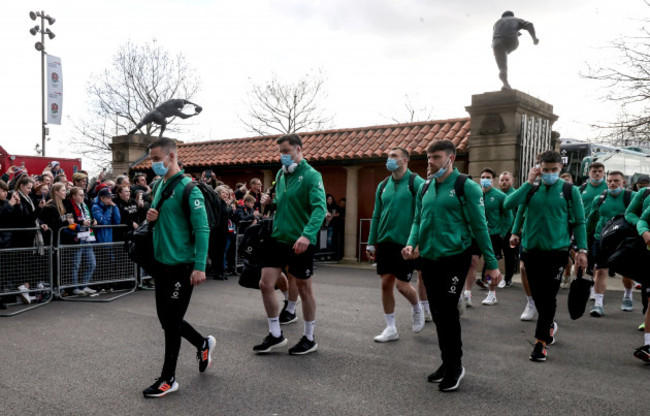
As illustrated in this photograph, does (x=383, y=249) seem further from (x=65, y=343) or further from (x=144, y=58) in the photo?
(x=144, y=58)

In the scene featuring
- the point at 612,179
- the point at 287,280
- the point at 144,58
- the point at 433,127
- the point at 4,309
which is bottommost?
the point at 4,309

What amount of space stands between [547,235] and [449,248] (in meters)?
1.67

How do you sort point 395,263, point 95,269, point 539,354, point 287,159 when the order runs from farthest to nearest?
point 95,269, point 395,263, point 287,159, point 539,354

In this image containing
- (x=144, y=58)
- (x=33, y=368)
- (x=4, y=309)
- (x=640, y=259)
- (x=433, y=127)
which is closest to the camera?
(x=33, y=368)

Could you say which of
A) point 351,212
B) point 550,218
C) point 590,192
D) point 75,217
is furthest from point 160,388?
point 351,212

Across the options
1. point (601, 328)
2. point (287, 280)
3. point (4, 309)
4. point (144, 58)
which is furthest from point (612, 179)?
point (144, 58)

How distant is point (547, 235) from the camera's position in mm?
5238

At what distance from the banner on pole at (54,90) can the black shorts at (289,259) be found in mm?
16853

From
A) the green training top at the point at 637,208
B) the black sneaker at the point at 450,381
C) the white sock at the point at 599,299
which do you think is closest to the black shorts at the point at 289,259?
the black sneaker at the point at 450,381

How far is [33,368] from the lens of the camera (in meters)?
4.69

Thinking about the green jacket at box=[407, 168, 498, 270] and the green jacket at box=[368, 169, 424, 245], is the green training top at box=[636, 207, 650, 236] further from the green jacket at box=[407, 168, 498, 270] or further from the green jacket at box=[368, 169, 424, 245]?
the green jacket at box=[368, 169, 424, 245]

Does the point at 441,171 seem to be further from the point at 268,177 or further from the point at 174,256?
the point at 268,177

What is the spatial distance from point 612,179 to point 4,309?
29.3ft

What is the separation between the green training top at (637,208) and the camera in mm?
5508
